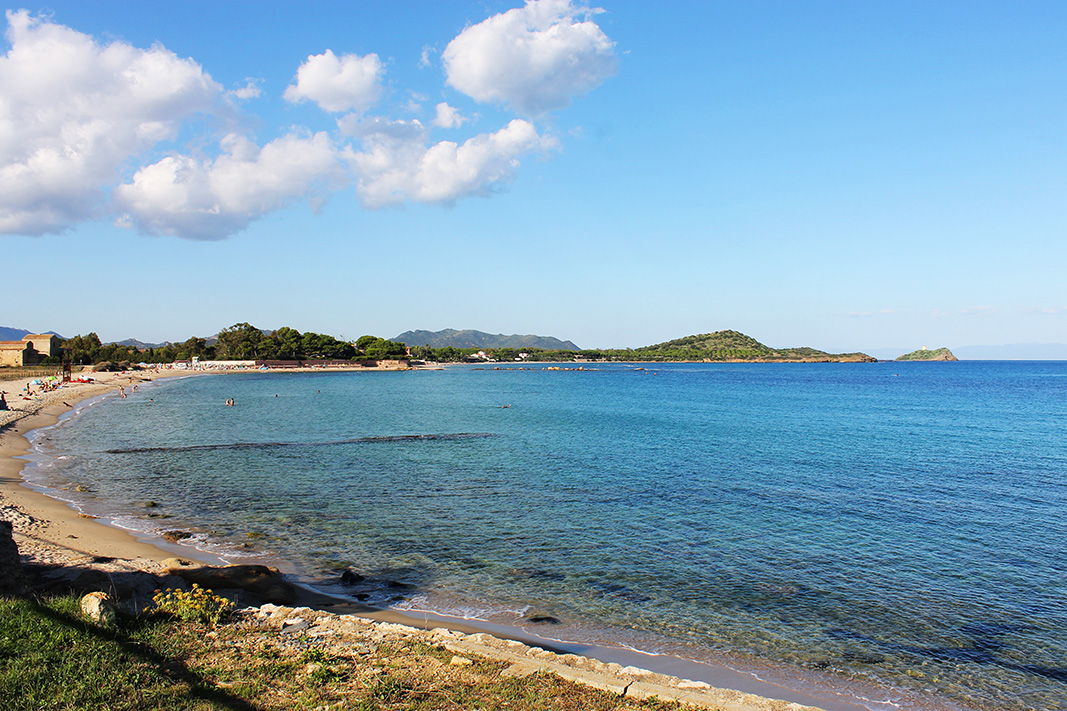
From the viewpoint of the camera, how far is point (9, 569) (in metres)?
10.5

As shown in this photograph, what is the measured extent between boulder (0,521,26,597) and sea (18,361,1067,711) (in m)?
6.02

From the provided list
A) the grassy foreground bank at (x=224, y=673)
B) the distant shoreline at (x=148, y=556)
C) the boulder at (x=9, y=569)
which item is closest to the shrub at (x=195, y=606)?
the grassy foreground bank at (x=224, y=673)

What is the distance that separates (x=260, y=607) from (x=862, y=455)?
34507mm

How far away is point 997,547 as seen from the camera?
18438 mm

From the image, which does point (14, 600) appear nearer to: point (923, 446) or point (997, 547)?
point (997, 547)

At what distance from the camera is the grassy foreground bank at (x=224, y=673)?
7.23 m

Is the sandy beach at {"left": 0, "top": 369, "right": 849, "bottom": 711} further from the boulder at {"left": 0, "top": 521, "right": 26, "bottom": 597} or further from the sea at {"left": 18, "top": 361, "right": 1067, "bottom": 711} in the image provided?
Result: the boulder at {"left": 0, "top": 521, "right": 26, "bottom": 597}

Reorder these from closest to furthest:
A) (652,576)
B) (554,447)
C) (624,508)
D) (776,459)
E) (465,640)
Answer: (465,640) → (652,576) → (624,508) → (776,459) → (554,447)

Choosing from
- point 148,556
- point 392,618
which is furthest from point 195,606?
point 148,556

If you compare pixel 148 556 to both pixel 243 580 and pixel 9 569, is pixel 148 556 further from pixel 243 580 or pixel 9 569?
pixel 9 569

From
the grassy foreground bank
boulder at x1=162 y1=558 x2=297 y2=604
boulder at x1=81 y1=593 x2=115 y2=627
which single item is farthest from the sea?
boulder at x1=81 y1=593 x2=115 y2=627

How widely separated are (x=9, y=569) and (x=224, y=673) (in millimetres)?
5451

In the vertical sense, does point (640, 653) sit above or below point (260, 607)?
below

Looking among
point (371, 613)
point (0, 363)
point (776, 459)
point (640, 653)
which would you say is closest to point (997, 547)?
point (640, 653)
